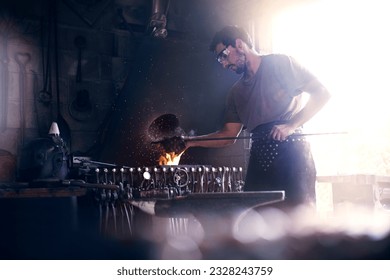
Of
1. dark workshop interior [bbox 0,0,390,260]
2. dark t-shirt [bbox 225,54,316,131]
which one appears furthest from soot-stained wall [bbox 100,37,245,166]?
dark t-shirt [bbox 225,54,316,131]

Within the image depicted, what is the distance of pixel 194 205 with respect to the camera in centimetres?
213

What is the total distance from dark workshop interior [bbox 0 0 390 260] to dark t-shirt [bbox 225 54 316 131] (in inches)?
7.5

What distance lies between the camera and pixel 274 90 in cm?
307

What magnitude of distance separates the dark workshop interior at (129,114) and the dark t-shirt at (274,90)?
0.19 metres

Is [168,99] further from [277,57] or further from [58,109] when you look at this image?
[277,57]

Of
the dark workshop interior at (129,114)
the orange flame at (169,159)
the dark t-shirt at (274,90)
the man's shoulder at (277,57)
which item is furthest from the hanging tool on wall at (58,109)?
the man's shoulder at (277,57)

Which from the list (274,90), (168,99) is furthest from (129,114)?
(274,90)

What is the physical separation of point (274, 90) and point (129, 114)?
190 centimetres

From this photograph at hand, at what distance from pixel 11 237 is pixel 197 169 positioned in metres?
1.87

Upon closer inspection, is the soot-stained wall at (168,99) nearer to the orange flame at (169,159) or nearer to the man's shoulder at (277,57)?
the orange flame at (169,159)

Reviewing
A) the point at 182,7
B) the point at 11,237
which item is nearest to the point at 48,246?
the point at 11,237

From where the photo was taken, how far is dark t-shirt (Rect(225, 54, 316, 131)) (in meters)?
2.99

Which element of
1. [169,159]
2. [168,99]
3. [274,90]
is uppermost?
[168,99]

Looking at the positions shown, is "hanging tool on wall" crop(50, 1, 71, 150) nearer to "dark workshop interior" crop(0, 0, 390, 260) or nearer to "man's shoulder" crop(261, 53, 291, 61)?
"dark workshop interior" crop(0, 0, 390, 260)
